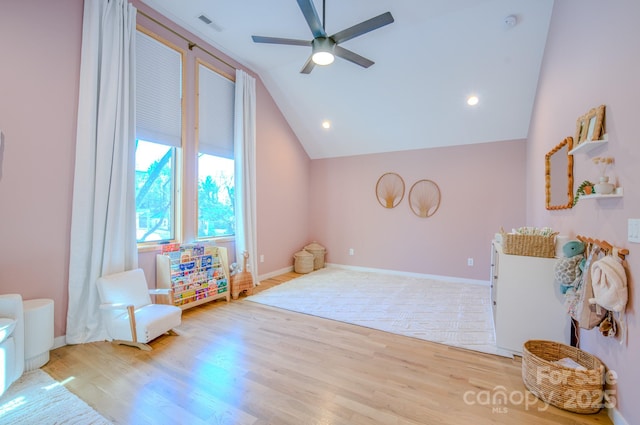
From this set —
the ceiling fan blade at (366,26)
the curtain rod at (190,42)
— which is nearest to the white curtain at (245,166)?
the curtain rod at (190,42)

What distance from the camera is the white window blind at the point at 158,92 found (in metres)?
3.26

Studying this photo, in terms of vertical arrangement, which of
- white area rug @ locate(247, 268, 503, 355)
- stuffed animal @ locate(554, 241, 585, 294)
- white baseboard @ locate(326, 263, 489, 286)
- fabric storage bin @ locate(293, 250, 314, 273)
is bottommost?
white area rug @ locate(247, 268, 503, 355)

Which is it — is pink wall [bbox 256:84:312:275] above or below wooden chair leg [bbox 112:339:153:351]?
above

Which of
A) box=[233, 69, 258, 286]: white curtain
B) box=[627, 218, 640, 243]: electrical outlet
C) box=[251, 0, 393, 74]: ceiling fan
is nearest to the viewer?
box=[627, 218, 640, 243]: electrical outlet

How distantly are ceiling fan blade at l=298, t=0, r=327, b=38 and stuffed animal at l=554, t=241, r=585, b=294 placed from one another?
8.60 feet

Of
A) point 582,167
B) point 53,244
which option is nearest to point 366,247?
point 582,167

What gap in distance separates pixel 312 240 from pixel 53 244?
14.5 ft

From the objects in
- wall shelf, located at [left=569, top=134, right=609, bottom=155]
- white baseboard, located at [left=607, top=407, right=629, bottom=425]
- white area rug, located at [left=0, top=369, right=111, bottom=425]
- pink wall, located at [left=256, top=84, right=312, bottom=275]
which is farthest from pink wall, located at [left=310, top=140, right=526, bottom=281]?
white area rug, located at [left=0, top=369, right=111, bottom=425]

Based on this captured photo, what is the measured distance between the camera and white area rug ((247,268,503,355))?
2971 millimetres

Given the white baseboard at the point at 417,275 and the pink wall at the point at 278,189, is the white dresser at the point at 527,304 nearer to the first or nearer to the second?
the white baseboard at the point at 417,275

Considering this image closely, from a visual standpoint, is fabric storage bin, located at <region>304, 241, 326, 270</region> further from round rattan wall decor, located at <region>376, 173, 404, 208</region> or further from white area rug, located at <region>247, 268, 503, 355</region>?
round rattan wall decor, located at <region>376, 173, 404, 208</region>

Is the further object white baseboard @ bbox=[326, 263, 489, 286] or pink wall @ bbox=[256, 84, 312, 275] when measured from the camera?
pink wall @ bbox=[256, 84, 312, 275]

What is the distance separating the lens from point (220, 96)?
427 cm

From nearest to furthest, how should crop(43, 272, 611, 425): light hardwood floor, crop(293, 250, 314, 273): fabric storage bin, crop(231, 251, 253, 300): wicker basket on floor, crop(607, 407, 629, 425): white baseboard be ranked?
crop(607, 407, 629, 425): white baseboard, crop(43, 272, 611, 425): light hardwood floor, crop(231, 251, 253, 300): wicker basket on floor, crop(293, 250, 314, 273): fabric storage bin
